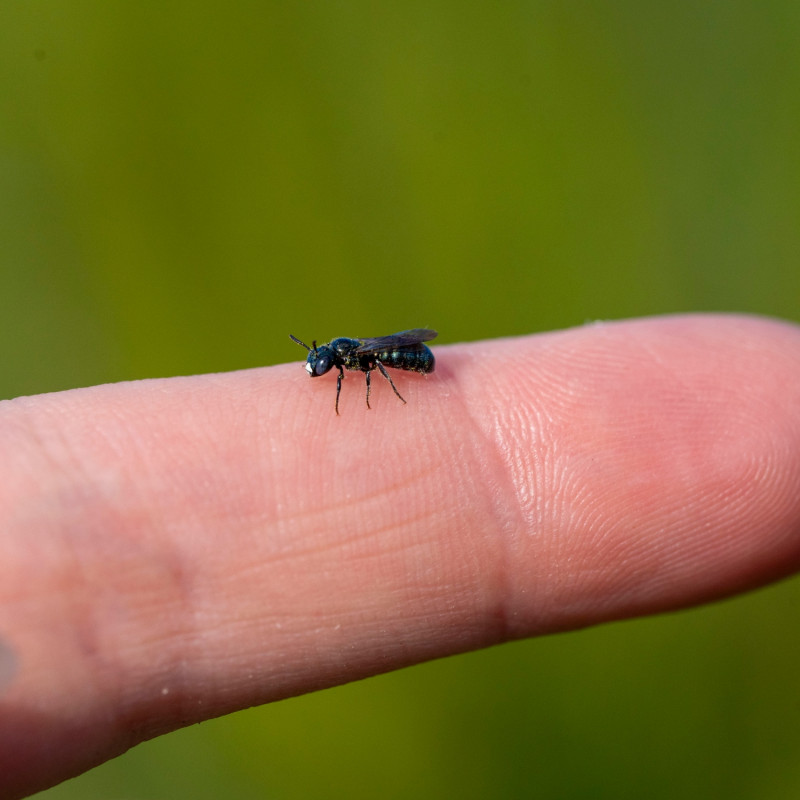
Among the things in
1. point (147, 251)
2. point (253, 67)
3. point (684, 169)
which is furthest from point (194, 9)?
point (684, 169)

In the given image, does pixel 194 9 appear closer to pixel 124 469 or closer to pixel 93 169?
pixel 93 169

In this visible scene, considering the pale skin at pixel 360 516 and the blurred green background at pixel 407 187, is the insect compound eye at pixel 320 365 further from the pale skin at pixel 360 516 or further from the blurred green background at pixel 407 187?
the blurred green background at pixel 407 187

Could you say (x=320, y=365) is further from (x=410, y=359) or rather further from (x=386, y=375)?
(x=410, y=359)

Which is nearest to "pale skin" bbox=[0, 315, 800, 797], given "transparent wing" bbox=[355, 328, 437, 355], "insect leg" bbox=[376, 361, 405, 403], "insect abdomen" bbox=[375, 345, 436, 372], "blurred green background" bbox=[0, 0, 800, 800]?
"insect leg" bbox=[376, 361, 405, 403]

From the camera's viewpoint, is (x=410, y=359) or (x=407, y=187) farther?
(x=407, y=187)

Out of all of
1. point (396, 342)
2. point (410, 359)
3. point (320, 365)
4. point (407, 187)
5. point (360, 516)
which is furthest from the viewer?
point (407, 187)

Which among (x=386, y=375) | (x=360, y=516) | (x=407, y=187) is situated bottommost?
(x=360, y=516)

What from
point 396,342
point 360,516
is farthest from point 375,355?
point 360,516
